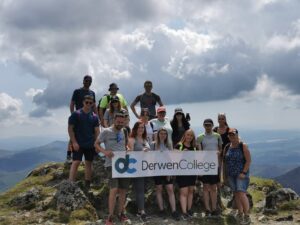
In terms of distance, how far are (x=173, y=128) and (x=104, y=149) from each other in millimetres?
4209

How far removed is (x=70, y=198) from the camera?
17031 millimetres

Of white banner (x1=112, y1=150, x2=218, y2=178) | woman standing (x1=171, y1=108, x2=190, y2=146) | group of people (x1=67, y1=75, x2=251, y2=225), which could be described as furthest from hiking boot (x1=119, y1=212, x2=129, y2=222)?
woman standing (x1=171, y1=108, x2=190, y2=146)

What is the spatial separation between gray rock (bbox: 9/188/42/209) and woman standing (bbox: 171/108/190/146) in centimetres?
740

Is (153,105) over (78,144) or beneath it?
over

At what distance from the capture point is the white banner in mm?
16594

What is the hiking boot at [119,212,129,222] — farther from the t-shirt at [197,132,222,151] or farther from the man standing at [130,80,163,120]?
the man standing at [130,80,163,120]

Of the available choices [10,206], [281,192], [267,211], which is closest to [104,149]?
[10,206]

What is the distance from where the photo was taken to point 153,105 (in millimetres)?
Result: 20500

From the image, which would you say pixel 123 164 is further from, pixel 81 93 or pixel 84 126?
pixel 81 93

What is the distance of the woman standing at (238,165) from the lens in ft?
53.4

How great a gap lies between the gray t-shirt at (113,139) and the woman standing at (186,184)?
10.1 ft

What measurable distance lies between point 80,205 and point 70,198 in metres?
0.56

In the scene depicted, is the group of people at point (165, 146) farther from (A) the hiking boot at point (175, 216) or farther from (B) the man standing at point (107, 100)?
(B) the man standing at point (107, 100)

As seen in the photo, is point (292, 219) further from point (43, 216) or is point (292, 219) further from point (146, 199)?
point (43, 216)
